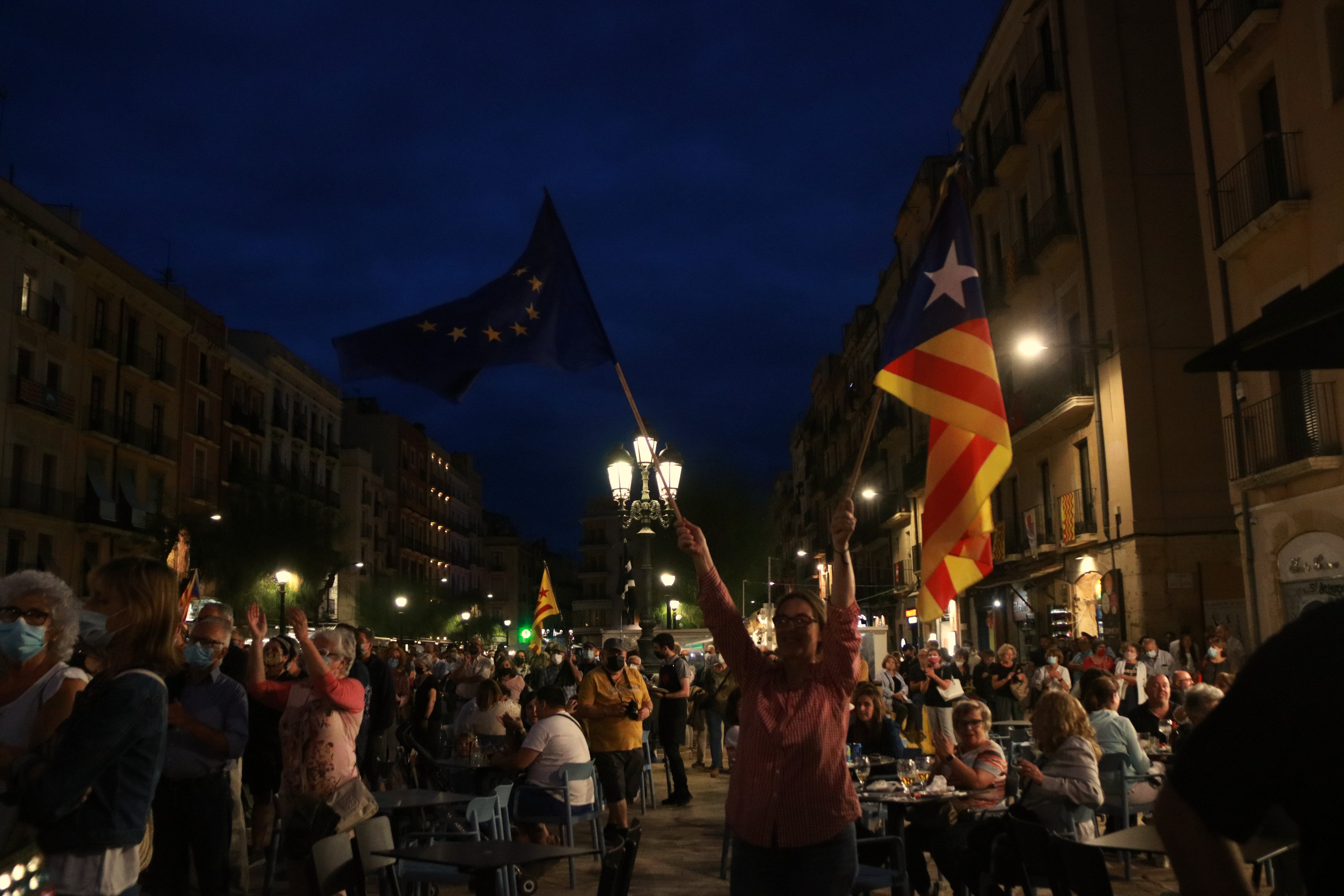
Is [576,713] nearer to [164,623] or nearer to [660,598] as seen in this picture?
[164,623]

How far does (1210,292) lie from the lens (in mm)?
18688

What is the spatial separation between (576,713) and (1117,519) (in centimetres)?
1427

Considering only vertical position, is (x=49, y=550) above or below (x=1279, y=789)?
above

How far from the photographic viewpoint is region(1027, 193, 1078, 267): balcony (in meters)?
23.6

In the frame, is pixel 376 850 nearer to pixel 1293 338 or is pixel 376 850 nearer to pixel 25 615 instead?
pixel 25 615

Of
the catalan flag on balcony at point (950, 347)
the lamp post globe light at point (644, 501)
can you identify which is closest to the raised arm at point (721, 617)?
the catalan flag on balcony at point (950, 347)

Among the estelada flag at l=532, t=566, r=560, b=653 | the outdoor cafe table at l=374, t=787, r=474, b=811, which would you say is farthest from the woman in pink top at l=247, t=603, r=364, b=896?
the estelada flag at l=532, t=566, r=560, b=653

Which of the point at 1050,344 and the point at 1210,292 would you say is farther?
the point at 1050,344

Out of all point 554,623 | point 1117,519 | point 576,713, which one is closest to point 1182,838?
point 576,713

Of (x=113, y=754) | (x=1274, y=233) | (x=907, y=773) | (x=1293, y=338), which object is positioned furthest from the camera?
(x=1274, y=233)

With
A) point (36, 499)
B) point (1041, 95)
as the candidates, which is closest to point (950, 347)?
point (1041, 95)

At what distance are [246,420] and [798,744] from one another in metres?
49.0

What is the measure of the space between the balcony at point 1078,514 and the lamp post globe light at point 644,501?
881cm

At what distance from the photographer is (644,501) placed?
58.9 feet
